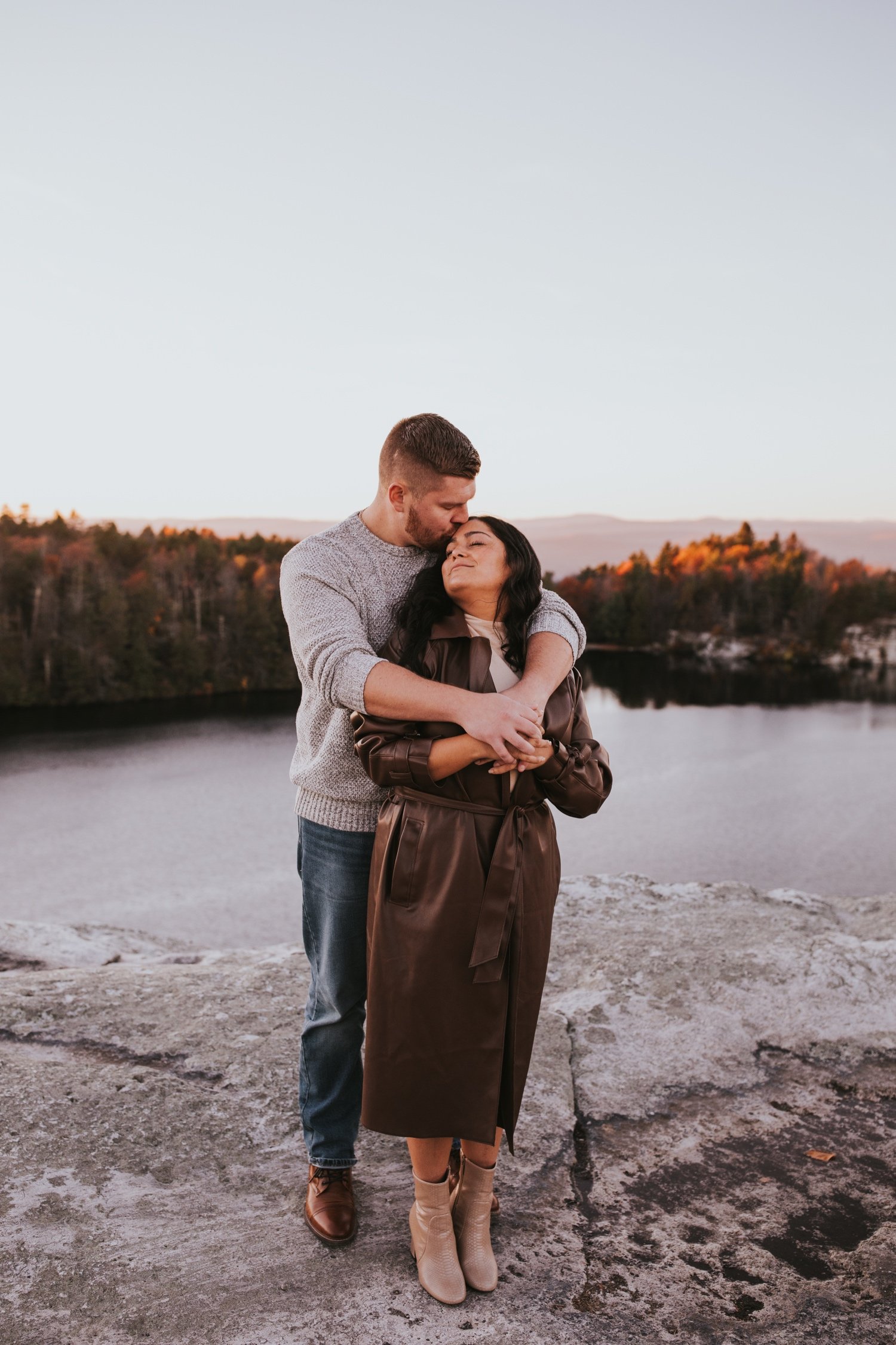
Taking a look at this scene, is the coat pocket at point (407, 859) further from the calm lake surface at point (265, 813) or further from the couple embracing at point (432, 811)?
the calm lake surface at point (265, 813)

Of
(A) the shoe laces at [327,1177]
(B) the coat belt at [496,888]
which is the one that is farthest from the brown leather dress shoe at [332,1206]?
(B) the coat belt at [496,888]

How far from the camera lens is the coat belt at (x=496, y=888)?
2.10 meters

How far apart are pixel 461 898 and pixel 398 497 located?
989 mm

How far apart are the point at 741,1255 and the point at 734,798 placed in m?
28.1

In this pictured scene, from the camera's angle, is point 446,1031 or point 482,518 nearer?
point 446,1031

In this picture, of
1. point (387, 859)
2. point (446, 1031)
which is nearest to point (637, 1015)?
point (446, 1031)

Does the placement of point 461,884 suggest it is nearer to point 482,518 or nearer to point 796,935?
point 482,518

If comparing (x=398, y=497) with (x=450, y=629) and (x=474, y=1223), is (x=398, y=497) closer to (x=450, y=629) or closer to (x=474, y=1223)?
(x=450, y=629)

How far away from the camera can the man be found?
218 cm

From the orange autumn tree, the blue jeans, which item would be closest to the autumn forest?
the orange autumn tree

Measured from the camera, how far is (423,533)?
231cm

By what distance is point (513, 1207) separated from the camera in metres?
2.48

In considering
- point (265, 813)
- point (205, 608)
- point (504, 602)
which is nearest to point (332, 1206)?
point (504, 602)

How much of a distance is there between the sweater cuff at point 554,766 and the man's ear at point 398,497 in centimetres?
71
